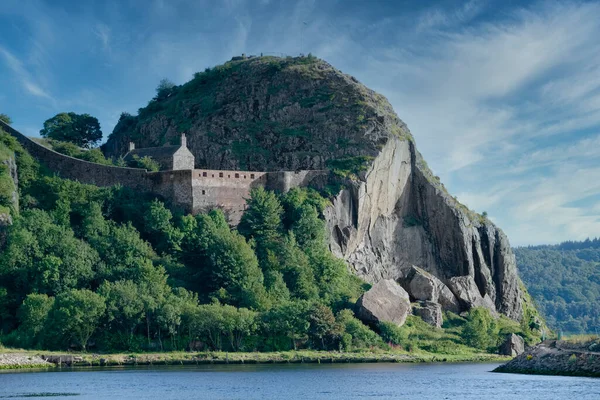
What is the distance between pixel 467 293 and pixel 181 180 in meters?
40.6

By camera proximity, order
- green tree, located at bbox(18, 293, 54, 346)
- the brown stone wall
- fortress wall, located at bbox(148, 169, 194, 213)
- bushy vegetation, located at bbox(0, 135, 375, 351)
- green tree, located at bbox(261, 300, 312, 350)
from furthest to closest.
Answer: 1. the brown stone wall
2. fortress wall, located at bbox(148, 169, 194, 213)
3. green tree, located at bbox(261, 300, 312, 350)
4. bushy vegetation, located at bbox(0, 135, 375, 351)
5. green tree, located at bbox(18, 293, 54, 346)

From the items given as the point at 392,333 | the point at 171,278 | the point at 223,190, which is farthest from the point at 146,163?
the point at 392,333

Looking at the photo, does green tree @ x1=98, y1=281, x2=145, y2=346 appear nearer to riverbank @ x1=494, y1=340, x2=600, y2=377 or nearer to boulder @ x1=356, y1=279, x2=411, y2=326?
boulder @ x1=356, y1=279, x2=411, y2=326

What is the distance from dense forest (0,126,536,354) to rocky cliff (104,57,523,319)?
7.39m

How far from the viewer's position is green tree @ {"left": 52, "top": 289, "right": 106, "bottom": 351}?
79625 millimetres

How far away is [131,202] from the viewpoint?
10038cm

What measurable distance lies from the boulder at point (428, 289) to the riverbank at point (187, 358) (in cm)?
1715

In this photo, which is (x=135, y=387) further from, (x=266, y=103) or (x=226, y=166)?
(x=266, y=103)

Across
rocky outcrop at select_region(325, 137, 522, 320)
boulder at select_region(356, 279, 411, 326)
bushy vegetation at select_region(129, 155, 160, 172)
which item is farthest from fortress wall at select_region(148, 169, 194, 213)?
boulder at select_region(356, 279, 411, 326)

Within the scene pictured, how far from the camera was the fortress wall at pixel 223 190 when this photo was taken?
329 ft

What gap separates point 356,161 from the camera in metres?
114

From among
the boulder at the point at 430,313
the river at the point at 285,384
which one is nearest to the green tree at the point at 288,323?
the river at the point at 285,384

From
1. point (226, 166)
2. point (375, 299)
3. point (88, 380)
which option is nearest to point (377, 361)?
point (375, 299)

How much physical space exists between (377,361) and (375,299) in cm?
890
